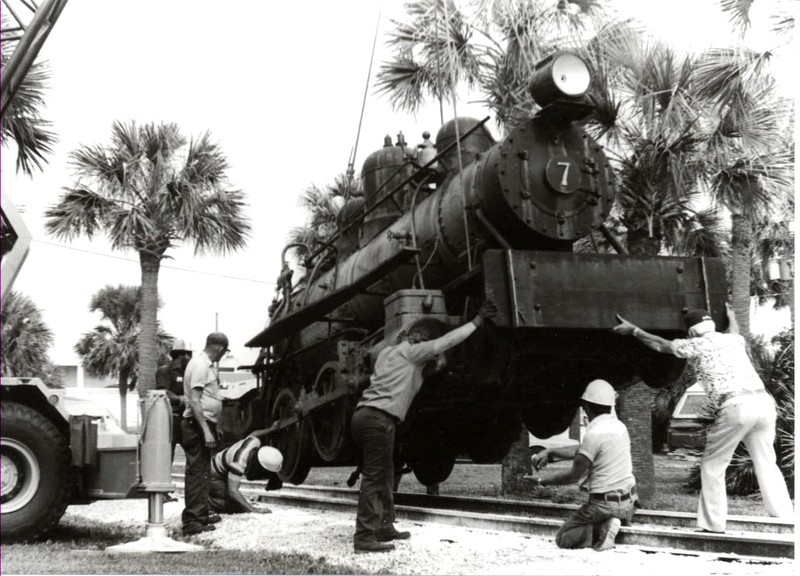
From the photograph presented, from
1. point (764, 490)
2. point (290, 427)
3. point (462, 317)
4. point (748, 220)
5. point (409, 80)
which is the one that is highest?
point (409, 80)

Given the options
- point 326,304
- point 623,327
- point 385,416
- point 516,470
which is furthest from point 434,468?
point 623,327

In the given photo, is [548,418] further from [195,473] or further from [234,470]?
[195,473]

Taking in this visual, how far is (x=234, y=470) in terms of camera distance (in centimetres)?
806

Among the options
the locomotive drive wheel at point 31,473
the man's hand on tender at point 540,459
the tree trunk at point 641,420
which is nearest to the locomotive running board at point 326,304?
the man's hand on tender at point 540,459

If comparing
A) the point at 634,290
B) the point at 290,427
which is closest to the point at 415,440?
the point at 290,427

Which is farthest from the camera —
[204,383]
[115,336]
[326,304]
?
[115,336]

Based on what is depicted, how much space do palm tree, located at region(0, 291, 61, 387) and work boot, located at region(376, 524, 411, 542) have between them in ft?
73.6

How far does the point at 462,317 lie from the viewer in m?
7.11

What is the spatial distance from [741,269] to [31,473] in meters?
11.4

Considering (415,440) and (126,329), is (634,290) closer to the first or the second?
(415,440)

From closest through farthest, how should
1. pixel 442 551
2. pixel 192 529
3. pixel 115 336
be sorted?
pixel 442 551 → pixel 192 529 → pixel 115 336

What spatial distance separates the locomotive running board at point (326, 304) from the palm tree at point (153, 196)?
26.3ft

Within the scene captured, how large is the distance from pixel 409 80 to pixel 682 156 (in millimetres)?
4076

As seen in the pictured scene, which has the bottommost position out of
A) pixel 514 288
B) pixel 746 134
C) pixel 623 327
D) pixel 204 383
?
pixel 204 383
